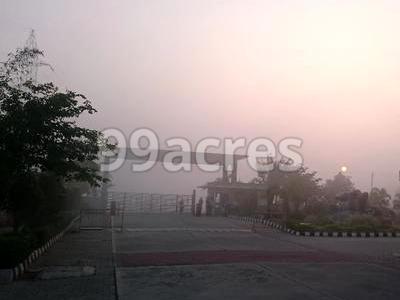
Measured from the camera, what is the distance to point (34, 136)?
42.8 feet

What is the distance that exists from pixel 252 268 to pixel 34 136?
5902mm

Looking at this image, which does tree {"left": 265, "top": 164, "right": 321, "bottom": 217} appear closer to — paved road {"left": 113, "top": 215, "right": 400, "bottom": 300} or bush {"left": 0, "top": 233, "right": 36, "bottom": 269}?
paved road {"left": 113, "top": 215, "right": 400, "bottom": 300}

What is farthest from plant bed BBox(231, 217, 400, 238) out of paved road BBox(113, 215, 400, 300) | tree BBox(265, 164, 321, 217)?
tree BBox(265, 164, 321, 217)

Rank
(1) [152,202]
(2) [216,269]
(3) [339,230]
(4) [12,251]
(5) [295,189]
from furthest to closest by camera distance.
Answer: (1) [152,202] < (5) [295,189] < (3) [339,230] < (2) [216,269] < (4) [12,251]

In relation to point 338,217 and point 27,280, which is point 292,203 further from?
point 27,280

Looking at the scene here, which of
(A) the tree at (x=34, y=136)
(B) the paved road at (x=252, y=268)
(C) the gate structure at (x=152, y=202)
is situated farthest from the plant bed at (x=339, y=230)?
(C) the gate structure at (x=152, y=202)

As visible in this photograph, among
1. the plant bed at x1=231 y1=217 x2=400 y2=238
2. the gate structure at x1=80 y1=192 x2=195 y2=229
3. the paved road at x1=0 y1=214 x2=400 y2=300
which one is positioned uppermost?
the gate structure at x1=80 y1=192 x2=195 y2=229

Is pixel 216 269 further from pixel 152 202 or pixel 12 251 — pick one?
pixel 152 202

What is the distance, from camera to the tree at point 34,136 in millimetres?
12859

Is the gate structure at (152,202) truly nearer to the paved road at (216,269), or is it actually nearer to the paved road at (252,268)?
the paved road at (252,268)

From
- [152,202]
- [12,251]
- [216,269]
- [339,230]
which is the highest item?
[152,202]

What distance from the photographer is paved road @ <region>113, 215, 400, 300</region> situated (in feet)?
32.4

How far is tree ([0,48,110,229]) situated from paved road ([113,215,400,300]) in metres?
2.95

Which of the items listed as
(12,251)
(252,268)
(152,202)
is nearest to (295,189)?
(152,202)
